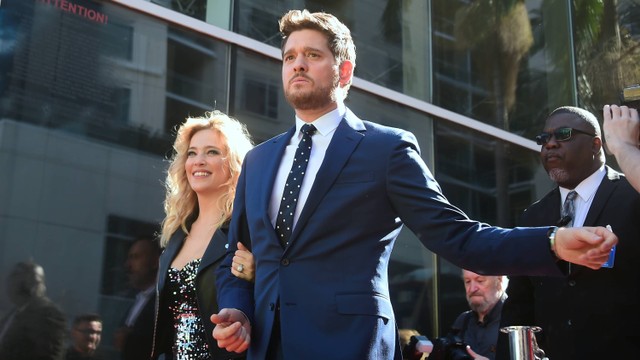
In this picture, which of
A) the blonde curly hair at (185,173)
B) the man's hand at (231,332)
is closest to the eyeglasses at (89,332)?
the blonde curly hair at (185,173)

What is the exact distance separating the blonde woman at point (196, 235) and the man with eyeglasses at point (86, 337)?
122 cm

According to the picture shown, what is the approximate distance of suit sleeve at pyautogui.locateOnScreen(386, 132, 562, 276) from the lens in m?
2.35

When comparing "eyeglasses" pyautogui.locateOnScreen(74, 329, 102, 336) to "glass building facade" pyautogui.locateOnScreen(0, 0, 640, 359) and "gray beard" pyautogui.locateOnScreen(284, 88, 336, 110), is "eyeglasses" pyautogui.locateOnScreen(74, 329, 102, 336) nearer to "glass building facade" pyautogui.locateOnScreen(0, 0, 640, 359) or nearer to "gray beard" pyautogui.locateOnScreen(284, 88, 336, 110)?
"glass building facade" pyautogui.locateOnScreen(0, 0, 640, 359)

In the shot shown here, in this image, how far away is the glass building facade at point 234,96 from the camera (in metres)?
5.45

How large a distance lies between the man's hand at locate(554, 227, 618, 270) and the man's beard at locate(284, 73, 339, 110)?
1.00 m

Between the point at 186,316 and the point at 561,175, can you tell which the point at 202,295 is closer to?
the point at 186,316

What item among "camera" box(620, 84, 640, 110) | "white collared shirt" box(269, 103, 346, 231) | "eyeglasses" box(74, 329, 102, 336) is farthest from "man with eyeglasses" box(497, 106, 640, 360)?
"eyeglasses" box(74, 329, 102, 336)

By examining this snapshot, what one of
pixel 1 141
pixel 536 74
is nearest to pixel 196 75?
pixel 1 141

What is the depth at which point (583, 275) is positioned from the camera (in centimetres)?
373

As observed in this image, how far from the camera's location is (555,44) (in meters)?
9.66

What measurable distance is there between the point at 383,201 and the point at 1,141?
353 centimetres

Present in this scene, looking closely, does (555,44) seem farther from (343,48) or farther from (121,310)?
(343,48)

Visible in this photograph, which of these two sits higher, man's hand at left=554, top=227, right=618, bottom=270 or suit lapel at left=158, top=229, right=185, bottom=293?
suit lapel at left=158, top=229, right=185, bottom=293

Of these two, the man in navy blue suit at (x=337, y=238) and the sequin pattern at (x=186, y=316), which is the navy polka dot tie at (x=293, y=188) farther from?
the sequin pattern at (x=186, y=316)
